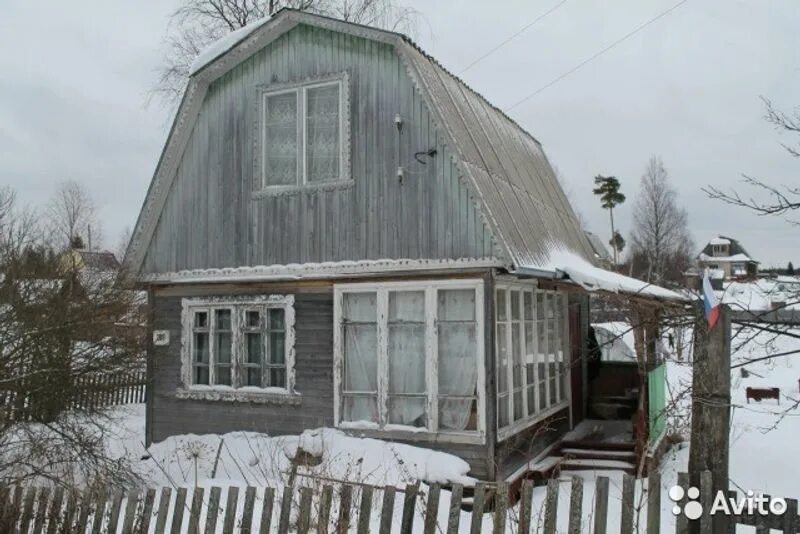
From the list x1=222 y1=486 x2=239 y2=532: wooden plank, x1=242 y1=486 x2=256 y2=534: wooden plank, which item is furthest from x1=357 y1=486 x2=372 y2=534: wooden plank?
x1=222 y1=486 x2=239 y2=532: wooden plank

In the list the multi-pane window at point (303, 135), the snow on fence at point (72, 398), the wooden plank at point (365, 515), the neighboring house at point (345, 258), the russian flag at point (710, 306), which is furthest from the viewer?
the multi-pane window at point (303, 135)

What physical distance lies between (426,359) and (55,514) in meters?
4.83

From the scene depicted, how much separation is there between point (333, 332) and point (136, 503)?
4.61 metres

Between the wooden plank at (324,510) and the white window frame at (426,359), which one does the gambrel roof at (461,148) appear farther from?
the wooden plank at (324,510)

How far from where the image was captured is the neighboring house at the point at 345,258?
938 cm

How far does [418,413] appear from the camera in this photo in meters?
9.55

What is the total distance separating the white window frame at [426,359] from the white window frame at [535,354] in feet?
0.88

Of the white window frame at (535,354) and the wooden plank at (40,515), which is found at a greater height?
the white window frame at (535,354)

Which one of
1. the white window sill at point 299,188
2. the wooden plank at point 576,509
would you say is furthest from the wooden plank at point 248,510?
the white window sill at point 299,188

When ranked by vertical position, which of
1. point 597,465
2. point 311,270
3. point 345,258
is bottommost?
point 597,465

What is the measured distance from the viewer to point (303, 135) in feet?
34.8

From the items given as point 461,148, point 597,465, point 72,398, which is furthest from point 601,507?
point 597,465

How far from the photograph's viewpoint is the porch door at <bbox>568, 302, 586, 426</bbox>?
46.6 feet

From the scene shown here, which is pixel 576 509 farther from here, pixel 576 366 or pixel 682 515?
pixel 576 366
